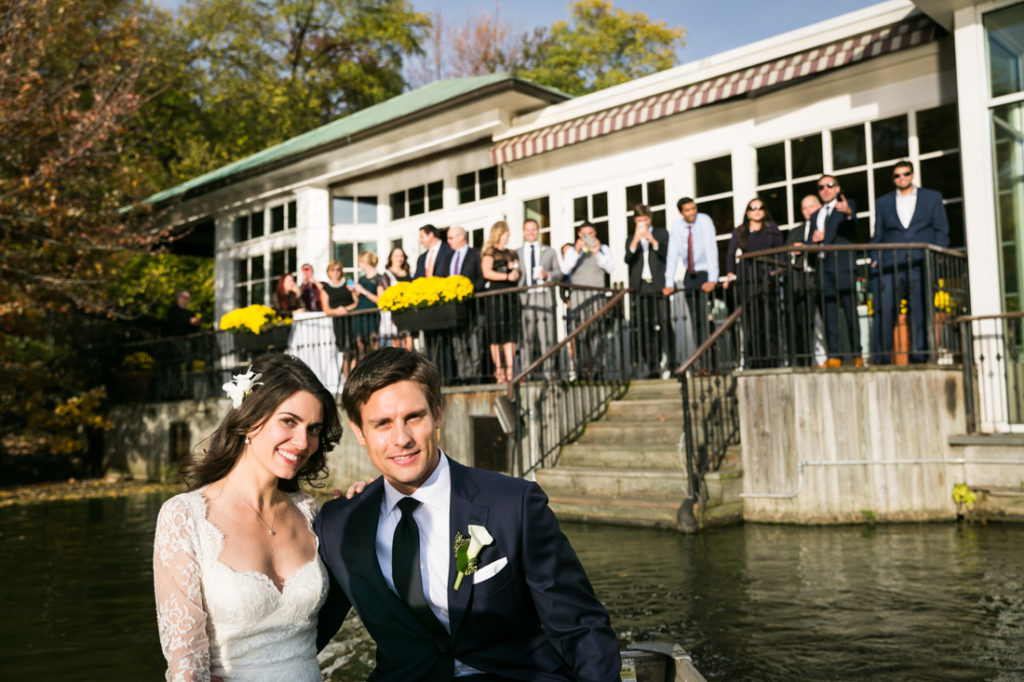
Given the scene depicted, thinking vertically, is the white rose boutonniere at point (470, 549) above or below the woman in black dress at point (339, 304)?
below

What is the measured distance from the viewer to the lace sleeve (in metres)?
2.70

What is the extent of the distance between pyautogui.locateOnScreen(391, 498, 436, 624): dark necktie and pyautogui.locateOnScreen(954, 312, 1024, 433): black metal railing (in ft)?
26.2

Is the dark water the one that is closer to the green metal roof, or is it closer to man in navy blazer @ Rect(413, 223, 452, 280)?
man in navy blazer @ Rect(413, 223, 452, 280)

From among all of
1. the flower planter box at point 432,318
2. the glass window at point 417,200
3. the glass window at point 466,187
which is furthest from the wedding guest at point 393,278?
the glass window at point 417,200

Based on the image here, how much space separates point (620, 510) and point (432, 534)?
6.53 meters

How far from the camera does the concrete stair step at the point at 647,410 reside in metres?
10.3

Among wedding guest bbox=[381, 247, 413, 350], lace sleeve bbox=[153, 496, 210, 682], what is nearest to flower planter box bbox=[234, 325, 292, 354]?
wedding guest bbox=[381, 247, 413, 350]

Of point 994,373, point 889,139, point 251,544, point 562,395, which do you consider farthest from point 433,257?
point 251,544

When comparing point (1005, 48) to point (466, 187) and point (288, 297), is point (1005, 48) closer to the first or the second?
point (466, 187)

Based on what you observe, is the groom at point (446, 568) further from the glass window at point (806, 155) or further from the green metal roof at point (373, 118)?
the green metal roof at point (373, 118)

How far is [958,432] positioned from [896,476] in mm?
780

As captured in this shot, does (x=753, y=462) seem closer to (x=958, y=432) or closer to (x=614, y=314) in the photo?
(x=958, y=432)

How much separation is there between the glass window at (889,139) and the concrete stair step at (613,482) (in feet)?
16.2

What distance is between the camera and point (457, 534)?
2.59m
